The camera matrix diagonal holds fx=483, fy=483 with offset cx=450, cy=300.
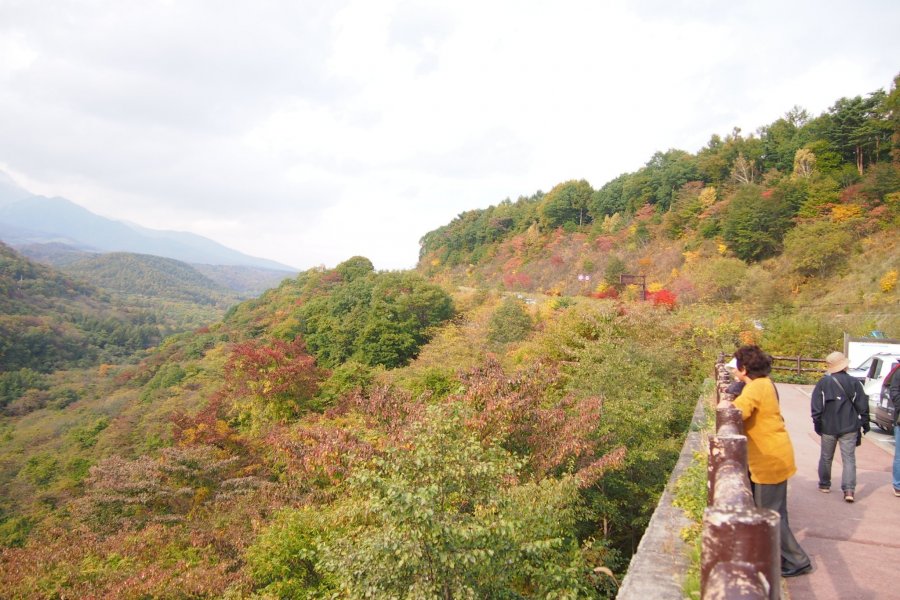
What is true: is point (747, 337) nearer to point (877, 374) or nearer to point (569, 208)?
point (877, 374)

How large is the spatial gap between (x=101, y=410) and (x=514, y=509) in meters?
35.7

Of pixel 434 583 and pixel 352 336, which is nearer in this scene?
pixel 434 583

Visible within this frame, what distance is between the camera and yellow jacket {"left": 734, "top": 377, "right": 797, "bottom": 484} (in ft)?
10.1

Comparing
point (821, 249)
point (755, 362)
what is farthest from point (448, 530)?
point (821, 249)

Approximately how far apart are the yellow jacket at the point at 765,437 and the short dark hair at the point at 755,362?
14cm

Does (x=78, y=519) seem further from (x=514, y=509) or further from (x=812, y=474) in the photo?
(x=812, y=474)

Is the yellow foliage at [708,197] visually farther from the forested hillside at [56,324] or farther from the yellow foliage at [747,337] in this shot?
the forested hillside at [56,324]

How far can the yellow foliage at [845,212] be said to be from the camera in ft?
83.7

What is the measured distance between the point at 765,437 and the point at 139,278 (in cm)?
15812

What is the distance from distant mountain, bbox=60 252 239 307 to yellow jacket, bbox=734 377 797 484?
14287cm

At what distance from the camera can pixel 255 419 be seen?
1772 cm

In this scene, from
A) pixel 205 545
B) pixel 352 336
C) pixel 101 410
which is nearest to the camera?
pixel 205 545

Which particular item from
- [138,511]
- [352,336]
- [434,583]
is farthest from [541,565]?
[352,336]

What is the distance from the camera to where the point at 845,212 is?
25812 millimetres
